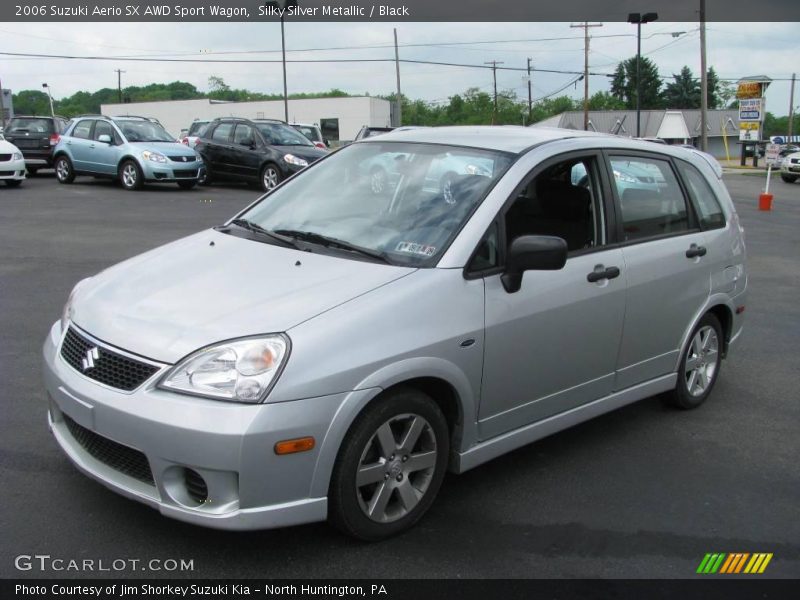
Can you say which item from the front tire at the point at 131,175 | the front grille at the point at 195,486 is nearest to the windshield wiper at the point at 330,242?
the front grille at the point at 195,486

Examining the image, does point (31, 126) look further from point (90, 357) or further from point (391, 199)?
point (90, 357)

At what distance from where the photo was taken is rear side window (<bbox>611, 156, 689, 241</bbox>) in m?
4.58

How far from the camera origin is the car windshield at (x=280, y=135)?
19.4m

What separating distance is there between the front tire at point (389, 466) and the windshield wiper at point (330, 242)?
68 cm

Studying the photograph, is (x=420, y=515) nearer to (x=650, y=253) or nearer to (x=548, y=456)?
(x=548, y=456)

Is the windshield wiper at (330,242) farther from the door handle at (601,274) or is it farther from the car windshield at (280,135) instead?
the car windshield at (280,135)

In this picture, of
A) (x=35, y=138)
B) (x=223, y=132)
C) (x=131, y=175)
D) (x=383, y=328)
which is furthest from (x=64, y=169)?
(x=383, y=328)

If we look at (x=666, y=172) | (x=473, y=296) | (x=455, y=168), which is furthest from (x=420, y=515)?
(x=666, y=172)

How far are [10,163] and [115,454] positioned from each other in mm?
18067

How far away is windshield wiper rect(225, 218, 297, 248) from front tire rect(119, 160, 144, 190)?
1538 cm

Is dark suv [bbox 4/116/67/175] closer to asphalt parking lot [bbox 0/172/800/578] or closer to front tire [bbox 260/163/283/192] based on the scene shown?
front tire [bbox 260/163/283/192]

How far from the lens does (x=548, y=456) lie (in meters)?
4.42

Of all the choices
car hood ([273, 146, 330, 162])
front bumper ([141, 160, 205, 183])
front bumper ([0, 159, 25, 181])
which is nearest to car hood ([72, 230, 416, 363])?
car hood ([273, 146, 330, 162])

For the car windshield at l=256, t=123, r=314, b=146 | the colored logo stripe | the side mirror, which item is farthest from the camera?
the car windshield at l=256, t=123, r=314, b=146
